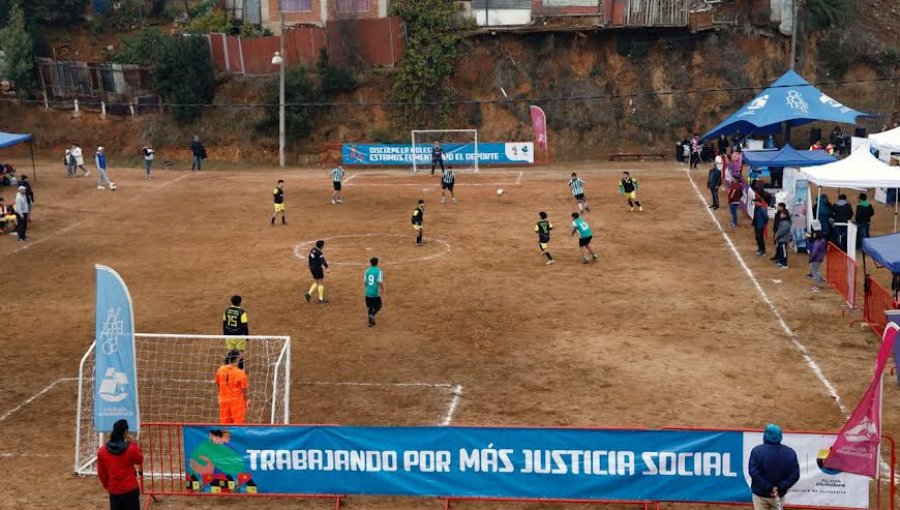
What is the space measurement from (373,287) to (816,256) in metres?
11.3

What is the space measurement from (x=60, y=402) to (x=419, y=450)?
8.49 meters

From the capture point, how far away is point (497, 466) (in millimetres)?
A: 13195

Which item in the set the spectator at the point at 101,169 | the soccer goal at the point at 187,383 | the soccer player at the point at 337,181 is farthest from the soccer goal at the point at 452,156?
the soccer goal at the point at 187,383

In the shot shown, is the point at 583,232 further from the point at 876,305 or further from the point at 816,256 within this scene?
the point at 876,305

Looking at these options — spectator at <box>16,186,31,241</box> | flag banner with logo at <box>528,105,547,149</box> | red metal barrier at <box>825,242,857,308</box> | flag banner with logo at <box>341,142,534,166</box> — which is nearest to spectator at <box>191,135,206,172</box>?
flag banner with logo at <box>341,142,534,166</box>

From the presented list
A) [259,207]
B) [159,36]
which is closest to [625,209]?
[259,207]

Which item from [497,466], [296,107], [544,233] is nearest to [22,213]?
[544,233]

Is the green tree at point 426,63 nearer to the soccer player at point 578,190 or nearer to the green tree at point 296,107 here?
the green tree at point 296,107

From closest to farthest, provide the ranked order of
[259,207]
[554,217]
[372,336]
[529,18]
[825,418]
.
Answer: [825,418] < [372,336] < [554,217] < [259,207] < [529,18]

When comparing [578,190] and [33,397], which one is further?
[578,190]

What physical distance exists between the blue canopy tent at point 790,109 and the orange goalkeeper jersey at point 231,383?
88.0ft

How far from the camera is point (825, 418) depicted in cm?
1622

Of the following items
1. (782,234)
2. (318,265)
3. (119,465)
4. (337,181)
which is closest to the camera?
(119,465)

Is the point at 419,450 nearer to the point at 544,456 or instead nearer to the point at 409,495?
the point at 409,495
